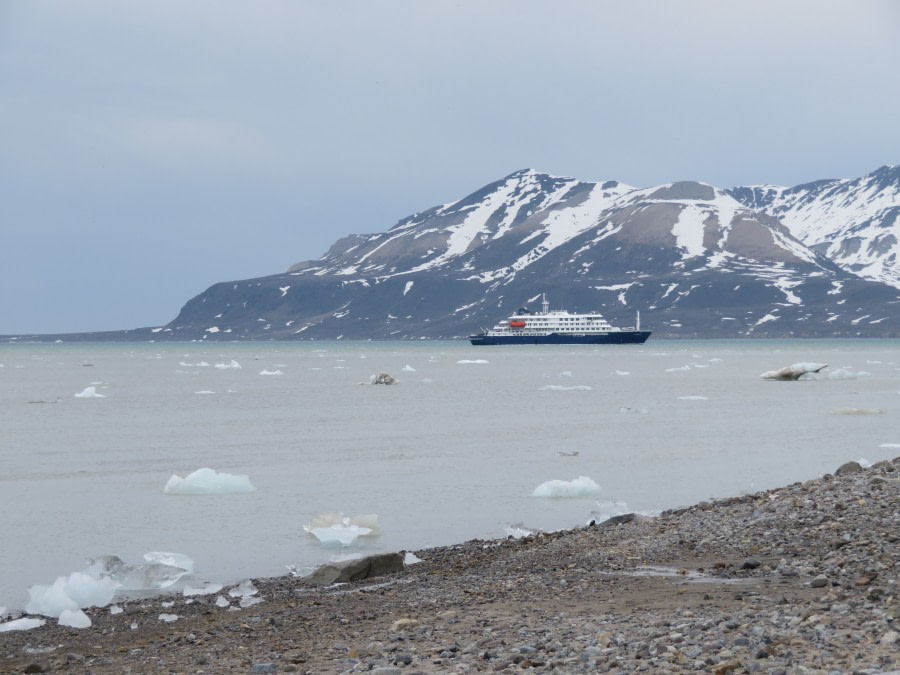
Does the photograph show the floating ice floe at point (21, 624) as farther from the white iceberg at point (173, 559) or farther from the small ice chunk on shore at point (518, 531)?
the small ice chunk on shore at point (518, 531)

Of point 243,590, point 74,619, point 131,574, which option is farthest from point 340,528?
point 74,619

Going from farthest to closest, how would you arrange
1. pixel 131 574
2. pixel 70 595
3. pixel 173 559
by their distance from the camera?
pixel 173 559
pixel 131 574
pixel 70 595

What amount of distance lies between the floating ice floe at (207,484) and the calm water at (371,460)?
14.3 inches

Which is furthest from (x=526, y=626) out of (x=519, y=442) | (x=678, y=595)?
(x=519, y=442)

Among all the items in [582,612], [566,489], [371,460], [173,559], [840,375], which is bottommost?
[840,375]

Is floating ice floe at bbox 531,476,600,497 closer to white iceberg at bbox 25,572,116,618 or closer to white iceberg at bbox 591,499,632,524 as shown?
white iceberg at bbox 591,499,632,524

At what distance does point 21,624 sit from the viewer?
453 inches

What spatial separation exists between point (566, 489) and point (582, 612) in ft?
37.1

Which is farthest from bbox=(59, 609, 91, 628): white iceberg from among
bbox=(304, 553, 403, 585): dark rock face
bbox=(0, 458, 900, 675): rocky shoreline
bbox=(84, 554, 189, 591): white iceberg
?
bbox=(304, 553, 403, 585): dark rock face

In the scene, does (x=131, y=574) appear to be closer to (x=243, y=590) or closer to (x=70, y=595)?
(x=70, y=595)

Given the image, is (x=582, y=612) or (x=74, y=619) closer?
(x=582, y=612)

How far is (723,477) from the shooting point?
23.7m

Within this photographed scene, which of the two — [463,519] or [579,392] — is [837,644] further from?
[579,392]

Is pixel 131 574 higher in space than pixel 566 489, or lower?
higher
